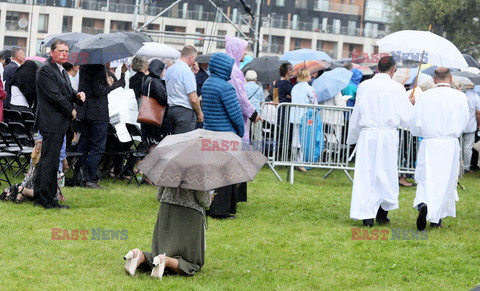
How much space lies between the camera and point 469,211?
13.0 m

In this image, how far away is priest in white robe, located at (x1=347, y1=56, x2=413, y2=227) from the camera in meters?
10.9

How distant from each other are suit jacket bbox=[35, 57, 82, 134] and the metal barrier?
4.72 metres

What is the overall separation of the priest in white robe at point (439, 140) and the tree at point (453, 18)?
141ft

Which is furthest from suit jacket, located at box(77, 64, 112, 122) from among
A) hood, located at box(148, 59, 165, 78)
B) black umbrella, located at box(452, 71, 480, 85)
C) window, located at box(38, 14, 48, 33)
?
window, located at box(38, 14, 48, 33)

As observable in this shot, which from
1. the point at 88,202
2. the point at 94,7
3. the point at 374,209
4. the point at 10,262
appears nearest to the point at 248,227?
the point at 374,209

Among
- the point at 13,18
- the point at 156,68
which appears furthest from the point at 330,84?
the point at 13,18

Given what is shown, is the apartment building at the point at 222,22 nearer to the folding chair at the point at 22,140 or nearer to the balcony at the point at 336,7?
the balcony at the point at 336,7

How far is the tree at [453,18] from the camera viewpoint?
174ft

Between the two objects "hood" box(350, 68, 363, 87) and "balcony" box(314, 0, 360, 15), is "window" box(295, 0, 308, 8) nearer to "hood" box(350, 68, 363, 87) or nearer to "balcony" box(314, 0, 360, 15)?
"balcony" box(314, 0, 360, 15)

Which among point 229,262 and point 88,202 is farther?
point 88,202

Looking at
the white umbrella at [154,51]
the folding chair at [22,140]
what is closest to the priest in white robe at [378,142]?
the folding chair at [22,140]

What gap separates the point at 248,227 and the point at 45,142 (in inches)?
104

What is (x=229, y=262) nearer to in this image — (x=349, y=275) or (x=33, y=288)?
(x=349, y=275)

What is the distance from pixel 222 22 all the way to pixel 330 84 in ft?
133
